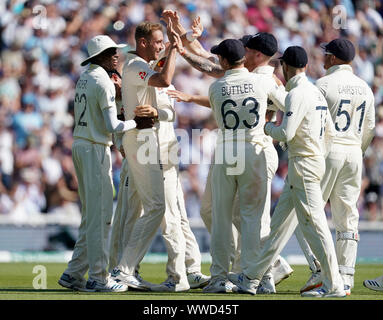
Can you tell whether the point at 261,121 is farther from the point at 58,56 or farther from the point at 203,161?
the point at 58,56

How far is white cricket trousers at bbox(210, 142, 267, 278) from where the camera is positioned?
9336mm

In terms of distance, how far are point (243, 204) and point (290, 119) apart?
1.19 metres

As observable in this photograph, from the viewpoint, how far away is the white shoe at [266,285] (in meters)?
9.50

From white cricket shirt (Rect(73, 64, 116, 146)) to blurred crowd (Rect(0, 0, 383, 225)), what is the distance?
23.2ft

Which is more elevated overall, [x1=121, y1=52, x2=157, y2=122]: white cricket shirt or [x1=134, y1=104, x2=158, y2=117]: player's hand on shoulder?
[x1=121, y1=52, x2=157, y2=122]: white cricket shirt

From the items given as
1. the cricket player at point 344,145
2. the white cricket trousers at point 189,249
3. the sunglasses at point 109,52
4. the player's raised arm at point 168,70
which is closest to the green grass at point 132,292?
the white cricket trousers at point 189,249

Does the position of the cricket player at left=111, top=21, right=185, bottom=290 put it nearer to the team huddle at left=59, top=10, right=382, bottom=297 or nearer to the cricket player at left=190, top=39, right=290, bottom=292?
the team huddle at left=59, top=10, right=382, bottom=297

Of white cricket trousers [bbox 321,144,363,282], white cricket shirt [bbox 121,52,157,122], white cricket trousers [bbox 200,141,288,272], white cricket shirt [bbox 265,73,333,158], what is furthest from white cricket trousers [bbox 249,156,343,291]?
white cricket shirt [bbox 121,52,157,122]

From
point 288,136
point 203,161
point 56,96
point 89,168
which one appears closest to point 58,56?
point 56,96

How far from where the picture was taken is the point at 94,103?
31.2ft

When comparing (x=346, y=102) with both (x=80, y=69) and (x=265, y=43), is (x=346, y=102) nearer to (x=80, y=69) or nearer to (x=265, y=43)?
(x=265, y=43)

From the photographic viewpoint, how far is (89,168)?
9539mm

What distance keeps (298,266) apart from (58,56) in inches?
272

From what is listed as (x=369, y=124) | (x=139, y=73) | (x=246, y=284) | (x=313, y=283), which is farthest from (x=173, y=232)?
(x=369, y=124)
